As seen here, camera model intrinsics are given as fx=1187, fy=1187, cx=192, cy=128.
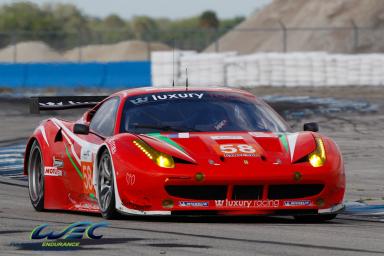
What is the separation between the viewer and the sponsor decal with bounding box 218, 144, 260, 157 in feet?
29.5

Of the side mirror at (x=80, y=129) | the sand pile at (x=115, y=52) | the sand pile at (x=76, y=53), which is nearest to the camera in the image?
the side mirror at (x=80, y=129)

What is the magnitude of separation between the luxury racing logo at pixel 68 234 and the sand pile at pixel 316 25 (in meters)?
39.7

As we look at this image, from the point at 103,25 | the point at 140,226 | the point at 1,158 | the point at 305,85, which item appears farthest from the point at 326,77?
the point at 103,25

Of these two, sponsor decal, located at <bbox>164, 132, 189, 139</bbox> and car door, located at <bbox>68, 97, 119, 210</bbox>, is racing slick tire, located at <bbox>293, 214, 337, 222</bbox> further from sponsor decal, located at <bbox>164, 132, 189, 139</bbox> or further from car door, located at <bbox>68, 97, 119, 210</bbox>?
car door, located at <bbox>68, 97, 119, 210</bbox>

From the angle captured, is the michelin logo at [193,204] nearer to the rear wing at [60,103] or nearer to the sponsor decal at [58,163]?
the sponsor decal at [58,163]

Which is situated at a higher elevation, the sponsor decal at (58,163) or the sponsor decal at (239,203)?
the sponsor decal at (239,203)

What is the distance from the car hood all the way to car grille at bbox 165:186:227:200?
7.9 inches

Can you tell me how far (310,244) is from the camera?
737 cm

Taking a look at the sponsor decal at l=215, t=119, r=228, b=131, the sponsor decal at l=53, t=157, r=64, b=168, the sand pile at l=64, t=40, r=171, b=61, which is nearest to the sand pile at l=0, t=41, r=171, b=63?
the sand pile at l=64, t=40, r=171, b=61

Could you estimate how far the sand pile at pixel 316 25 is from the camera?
4978 cm

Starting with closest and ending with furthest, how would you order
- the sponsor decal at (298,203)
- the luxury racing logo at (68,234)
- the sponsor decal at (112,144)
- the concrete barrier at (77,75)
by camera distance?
the luxury racing logo at (68,234) → the sponsor decal at (298,203) → the sponsor decal at (112,144) → the concrete barrier at (77,75)

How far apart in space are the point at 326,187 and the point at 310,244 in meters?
1.77

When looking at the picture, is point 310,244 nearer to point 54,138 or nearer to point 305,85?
point 54,138

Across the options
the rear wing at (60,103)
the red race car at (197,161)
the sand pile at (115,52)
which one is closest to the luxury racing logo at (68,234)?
the red race car at (197,161)
